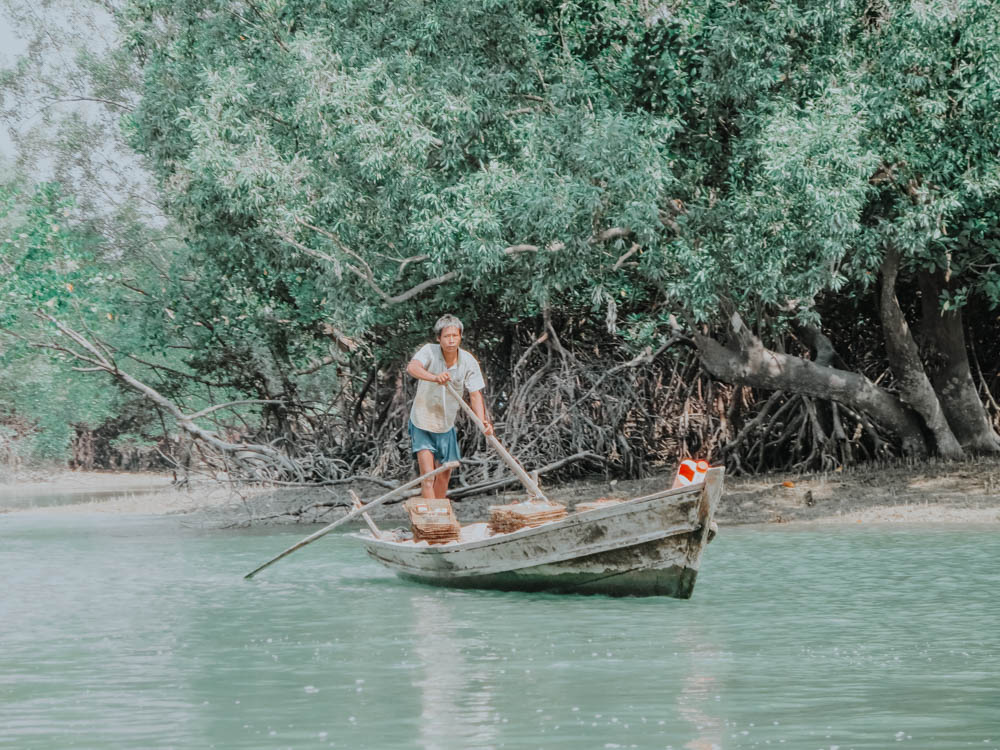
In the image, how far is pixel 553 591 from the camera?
355 inches

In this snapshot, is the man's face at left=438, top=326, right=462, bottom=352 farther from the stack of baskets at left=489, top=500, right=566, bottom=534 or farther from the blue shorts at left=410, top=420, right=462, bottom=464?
the stack of baskets at left=489, top=500, right=566, bottom=534

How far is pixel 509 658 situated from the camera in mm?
6754

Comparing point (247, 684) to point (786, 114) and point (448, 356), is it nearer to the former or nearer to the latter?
point (448, 356)

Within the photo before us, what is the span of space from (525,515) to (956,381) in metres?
7.53

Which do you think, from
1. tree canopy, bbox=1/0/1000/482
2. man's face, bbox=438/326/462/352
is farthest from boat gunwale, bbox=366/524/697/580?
tree canopy, bbox=1/0/1000/482

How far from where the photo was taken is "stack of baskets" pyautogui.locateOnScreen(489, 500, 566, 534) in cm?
895

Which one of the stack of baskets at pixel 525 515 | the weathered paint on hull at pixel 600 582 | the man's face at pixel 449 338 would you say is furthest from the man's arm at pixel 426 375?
the weathered paint on hull at pixel 600 582

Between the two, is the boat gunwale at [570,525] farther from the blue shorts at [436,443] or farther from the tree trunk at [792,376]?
the tree trunk at [792,376]

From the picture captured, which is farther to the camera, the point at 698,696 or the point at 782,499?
the point at 782,499

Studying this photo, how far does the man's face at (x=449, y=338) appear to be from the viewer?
9.99 meters

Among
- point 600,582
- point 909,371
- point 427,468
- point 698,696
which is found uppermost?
point 909,371

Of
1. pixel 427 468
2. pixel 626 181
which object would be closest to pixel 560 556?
pixel 427 468

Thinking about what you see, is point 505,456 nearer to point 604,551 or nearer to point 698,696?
point 604,551

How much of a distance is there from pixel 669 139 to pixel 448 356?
3631 mm
